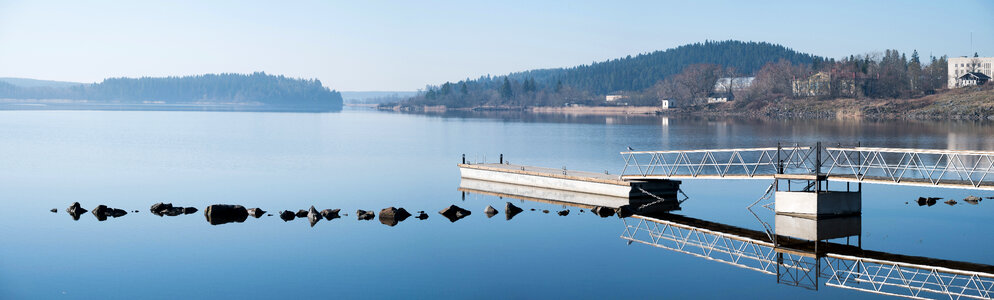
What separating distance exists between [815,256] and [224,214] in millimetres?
22304

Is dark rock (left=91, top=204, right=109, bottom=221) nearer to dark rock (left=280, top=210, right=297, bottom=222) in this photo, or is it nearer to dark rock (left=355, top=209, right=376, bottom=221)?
dark rock (left=280, top=210, right=297, bottom=222)

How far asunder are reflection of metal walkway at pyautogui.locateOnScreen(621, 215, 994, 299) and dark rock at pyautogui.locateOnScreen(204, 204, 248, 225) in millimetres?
15466

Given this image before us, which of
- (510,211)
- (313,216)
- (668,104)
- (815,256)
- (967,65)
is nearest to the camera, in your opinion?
(815,256)

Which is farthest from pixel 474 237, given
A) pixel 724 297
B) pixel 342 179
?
pixel 342 179

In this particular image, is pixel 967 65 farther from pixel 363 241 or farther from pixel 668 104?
pixel 363 241

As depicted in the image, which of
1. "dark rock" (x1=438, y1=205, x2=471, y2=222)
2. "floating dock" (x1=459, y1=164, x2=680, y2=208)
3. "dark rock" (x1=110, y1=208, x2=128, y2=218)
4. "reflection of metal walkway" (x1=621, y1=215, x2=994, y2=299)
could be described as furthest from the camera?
"floating dock" (x1=459, y1=164, x2=680, y2=208)

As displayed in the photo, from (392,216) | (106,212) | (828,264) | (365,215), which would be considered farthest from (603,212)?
(106,212)

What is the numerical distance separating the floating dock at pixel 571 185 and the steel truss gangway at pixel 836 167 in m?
0.69

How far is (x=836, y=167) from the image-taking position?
49.9 meters

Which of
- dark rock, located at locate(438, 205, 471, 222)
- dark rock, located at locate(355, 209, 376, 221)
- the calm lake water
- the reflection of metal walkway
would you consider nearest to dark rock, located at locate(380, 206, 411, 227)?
dark rock, located at locate(355, 209, 376, 221)

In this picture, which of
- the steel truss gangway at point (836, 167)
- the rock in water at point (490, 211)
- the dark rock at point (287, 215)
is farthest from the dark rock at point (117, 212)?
the steel truss gangway at point (836, 167)

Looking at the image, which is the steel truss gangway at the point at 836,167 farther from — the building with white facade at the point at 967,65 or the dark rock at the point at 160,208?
the building with white facade at the point at 967,65

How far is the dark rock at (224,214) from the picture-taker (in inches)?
1341

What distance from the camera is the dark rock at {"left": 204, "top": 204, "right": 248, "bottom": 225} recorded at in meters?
34.1
